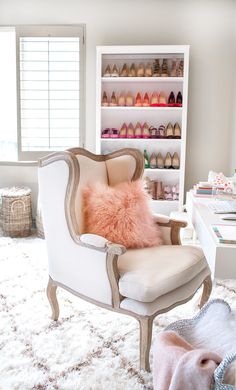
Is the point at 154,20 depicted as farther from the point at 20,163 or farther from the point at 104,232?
the point at 104,232

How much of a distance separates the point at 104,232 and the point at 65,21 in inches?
114

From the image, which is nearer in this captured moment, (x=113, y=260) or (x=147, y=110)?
(x=113, y=260)

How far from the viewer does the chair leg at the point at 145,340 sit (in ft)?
6.38

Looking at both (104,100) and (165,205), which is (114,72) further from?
(165,205)

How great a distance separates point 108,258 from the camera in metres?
2.03

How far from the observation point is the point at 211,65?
426 cm

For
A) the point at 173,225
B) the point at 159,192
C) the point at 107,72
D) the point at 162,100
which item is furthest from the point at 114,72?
the point at 173,225

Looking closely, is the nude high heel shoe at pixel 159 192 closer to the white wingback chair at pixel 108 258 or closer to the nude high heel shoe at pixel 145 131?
the nude high heel shoe at pixel 145 131

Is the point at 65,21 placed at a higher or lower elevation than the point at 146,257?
higher

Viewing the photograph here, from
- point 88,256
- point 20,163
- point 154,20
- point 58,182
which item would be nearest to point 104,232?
point 88,256

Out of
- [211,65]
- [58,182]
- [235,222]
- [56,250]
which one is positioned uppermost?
[211,65]

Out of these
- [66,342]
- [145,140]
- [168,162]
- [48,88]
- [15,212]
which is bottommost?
[66,342]

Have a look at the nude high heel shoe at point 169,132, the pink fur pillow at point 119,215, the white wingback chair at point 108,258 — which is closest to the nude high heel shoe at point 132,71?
the nude high heel shoe at point 169,132

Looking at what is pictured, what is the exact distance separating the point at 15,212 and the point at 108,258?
2415 mm
